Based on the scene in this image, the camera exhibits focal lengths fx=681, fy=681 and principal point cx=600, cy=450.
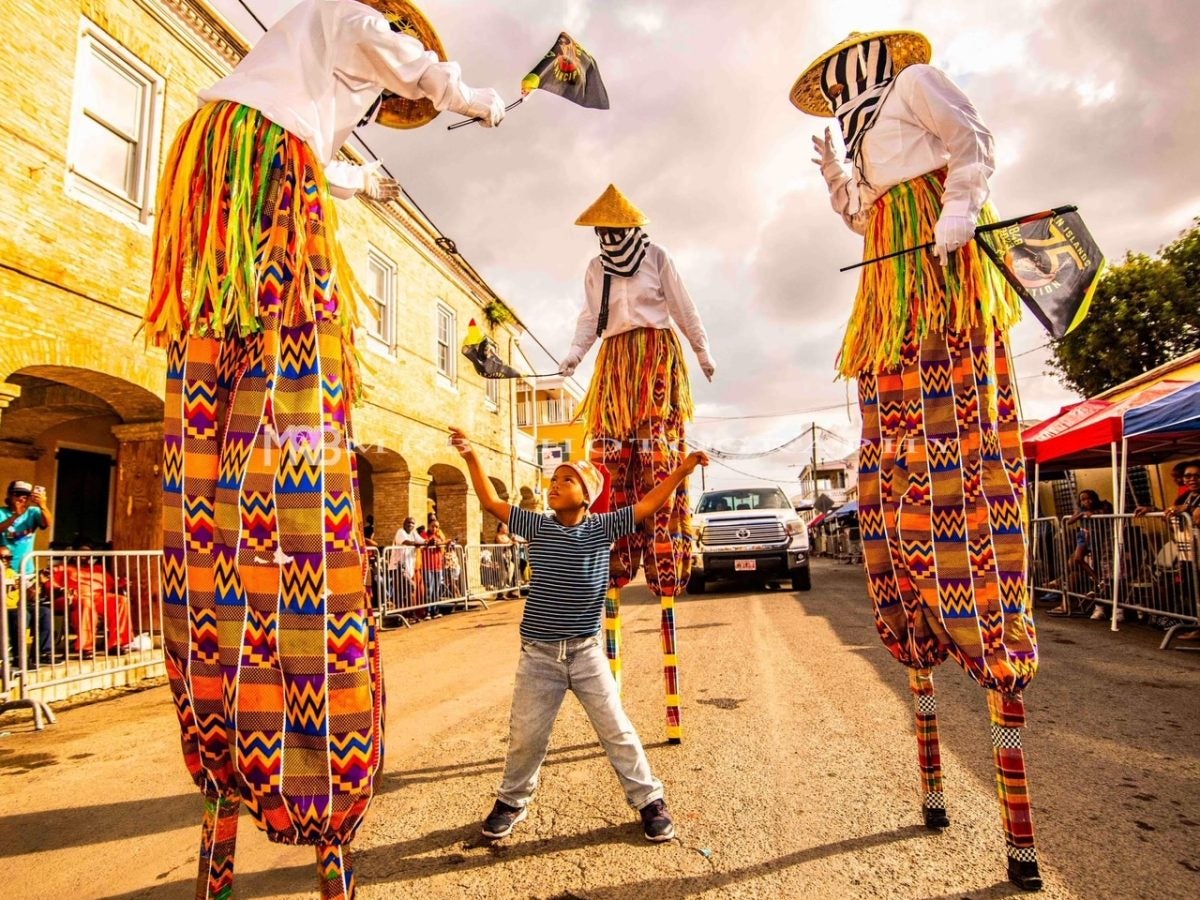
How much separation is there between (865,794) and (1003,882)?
0.66 m

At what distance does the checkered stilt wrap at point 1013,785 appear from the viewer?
192 cm

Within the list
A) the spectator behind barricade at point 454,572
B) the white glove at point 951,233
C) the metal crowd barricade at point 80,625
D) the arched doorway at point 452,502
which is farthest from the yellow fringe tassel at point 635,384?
the arched doorway at point 452,502

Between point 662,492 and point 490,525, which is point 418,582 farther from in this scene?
point 662,492

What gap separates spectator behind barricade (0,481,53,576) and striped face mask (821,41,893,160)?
7.27 metres

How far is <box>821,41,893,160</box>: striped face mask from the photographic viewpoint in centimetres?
253

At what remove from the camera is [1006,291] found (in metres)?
2.35

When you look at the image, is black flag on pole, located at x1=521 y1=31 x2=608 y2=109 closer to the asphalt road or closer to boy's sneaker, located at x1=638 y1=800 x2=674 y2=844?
boy's sneaker, located at x1=638 y1=800 x2=674 y2=844

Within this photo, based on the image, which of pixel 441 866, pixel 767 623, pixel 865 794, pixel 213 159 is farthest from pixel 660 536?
pixel 767 623

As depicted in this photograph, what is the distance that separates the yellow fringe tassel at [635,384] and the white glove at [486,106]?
6.01 feet

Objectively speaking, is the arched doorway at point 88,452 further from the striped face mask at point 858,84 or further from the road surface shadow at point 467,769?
the striped face mask at point 858,84

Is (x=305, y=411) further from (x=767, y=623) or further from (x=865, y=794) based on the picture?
(x=767, y=623)

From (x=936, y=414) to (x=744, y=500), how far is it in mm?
11628

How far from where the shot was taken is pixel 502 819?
7.72ft

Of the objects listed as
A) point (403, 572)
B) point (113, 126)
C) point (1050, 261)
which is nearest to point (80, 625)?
point (403, 572)
